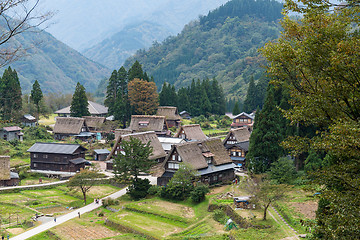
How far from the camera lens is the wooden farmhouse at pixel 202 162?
41125 millimetres

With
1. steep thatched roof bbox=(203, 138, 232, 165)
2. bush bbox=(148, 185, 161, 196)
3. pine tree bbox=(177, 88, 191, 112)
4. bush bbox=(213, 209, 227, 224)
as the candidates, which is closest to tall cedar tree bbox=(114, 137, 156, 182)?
bush bbox=(148, 185, 161, 196)

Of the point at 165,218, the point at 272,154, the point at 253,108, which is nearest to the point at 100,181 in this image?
the point at 165,218

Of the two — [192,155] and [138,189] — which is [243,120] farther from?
[138,189]

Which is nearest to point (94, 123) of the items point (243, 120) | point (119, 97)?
point (119, 97)

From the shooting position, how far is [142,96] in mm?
70875

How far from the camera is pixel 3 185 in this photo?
44.8m

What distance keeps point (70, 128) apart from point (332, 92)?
58.3 m

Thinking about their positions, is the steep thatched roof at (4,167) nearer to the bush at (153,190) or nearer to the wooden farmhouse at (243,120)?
the bush at (153,190)

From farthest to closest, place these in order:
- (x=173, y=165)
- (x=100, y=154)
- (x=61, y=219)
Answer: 1. (x=100, y=154)
2. (x=173, y=165)
3. (x=61, y=219)

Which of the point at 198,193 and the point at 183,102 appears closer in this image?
the point at 198,193

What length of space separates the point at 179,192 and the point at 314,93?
25160 millimetres

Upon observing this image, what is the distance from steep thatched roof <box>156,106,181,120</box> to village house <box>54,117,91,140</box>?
51.1ft

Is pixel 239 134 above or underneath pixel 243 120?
underneath

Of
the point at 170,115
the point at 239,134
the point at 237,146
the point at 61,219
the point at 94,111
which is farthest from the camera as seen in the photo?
the point at 94,111
